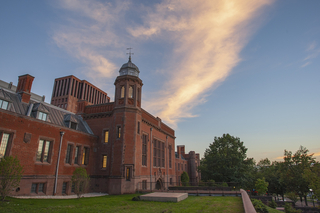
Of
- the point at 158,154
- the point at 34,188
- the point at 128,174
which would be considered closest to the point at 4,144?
the point at 34,188

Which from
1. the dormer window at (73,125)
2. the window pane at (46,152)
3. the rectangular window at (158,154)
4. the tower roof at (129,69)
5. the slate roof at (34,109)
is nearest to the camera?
the slate roof at (34,109)

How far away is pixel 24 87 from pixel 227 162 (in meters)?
37.9

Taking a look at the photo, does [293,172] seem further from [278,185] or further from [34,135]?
[34,135]

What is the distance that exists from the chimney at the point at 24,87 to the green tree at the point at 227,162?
117 ft

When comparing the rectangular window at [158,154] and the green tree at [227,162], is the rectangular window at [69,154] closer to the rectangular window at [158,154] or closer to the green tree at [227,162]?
the rectangular window at [158,154]

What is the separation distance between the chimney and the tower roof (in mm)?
11831

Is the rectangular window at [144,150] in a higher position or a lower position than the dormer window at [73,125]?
lower

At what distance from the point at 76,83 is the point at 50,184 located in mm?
86475

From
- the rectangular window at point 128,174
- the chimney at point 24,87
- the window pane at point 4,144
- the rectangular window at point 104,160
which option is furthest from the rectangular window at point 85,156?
the window pane at point 4,144

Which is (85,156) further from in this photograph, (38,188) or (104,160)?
(38,188)

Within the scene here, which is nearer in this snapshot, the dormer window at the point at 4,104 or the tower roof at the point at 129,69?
the dormer window at the point at 4,104

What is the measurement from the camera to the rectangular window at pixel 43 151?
719 inches

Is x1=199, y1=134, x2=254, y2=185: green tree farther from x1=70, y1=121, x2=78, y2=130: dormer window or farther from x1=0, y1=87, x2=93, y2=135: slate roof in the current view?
x1=70, y1=121, x2=78, y2=130: dormer window

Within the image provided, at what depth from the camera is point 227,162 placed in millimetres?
39438
